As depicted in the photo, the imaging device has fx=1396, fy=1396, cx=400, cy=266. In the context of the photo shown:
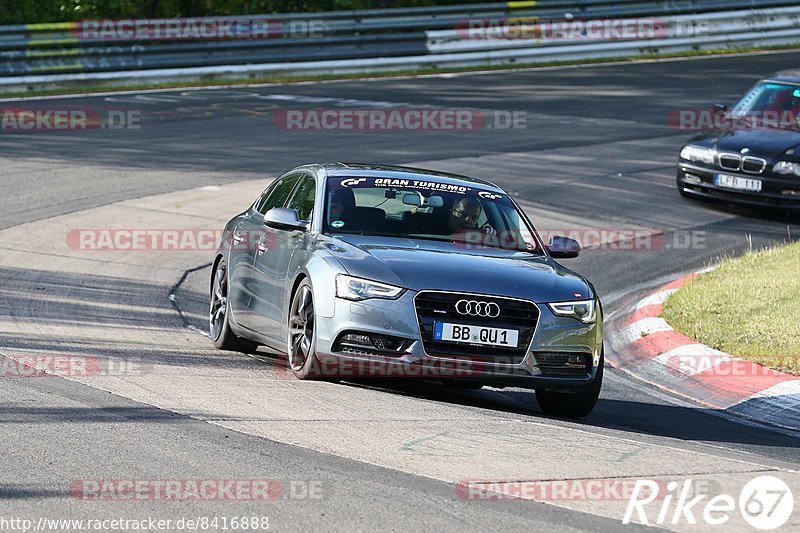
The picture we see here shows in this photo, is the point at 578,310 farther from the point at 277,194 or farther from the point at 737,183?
the point at 737,183

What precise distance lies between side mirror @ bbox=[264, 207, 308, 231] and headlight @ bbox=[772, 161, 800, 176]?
30.2 ft

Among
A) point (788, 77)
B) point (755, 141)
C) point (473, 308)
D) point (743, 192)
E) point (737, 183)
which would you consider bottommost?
point (743, 192)

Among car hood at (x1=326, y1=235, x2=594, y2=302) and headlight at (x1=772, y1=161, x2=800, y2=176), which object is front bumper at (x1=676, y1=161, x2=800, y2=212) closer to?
headlight at (x1=772, y1=161, x2=800, y2=176)

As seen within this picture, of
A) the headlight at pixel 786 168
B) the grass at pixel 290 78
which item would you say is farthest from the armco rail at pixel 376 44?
the headlight at pixel 786 168

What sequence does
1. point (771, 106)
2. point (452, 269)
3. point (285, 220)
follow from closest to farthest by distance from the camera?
1. point (452, 269)
2. point (285, 220)
3. point (771, 106)

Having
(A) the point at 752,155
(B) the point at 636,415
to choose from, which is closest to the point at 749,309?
(B) the point at 636,415

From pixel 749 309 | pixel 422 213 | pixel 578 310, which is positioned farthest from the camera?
pixel 749 309

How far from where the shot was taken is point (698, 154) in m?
17.6

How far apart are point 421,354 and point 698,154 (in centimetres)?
1038

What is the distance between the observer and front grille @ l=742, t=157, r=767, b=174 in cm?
1698

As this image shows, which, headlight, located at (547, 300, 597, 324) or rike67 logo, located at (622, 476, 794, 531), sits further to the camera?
headlight, located at (547, 300, 597, 324)

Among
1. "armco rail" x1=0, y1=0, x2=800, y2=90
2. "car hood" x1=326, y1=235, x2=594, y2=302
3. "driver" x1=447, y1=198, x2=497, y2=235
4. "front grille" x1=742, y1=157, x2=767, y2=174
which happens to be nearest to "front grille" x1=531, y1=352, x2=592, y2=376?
"car hood" x1=326, y1=235, x2=594, y2=302

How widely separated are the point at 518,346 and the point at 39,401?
2743 millimetres

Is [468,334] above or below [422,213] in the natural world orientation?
below
